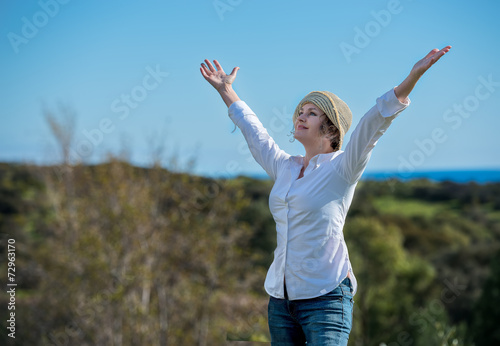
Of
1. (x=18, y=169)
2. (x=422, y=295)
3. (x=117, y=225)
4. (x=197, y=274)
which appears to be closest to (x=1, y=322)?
(x=117, y=225)

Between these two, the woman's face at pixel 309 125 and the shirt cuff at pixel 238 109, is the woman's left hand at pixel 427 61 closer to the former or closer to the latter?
the woman's face at pixel 309 125

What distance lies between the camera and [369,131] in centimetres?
151

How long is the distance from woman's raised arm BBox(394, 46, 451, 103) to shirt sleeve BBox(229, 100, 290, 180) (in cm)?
51

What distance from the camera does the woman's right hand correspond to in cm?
203

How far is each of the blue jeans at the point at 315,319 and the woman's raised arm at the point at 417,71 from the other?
1.90 ft

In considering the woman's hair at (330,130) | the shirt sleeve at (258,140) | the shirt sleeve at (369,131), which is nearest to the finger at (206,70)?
the shirt sleeve at (258,140)

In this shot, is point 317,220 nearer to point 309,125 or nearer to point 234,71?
point 309,125

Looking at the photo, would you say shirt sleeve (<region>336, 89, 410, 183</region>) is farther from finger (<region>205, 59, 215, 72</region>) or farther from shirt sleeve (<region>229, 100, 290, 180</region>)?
finger (<region>205, 59, 215, 72</region>)

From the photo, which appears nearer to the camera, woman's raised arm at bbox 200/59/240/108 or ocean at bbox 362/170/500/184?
woman's raised arm at bbox 200/59/240/108

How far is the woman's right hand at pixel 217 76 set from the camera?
203cm

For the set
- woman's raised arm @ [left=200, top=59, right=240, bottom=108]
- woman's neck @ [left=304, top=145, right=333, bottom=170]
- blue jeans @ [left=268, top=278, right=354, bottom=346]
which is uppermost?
woman's raised arm @ [left=200, top=59, right=240, bottom=108]

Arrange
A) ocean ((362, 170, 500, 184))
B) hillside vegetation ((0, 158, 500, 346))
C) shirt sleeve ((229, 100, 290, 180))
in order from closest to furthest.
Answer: shirt sleeve ((229, 100, 290, 180)) → hillside vegetation ((0, 158, 500, 346)) → ocean ((362, 170, 500, 184))

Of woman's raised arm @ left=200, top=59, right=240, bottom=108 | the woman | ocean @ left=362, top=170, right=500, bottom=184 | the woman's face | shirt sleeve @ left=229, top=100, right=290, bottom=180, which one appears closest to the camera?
the woman

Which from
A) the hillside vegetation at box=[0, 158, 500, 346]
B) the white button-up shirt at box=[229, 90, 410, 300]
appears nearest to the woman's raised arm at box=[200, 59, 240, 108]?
the white button-up shirt at box=[229, 90, 410, 300]
